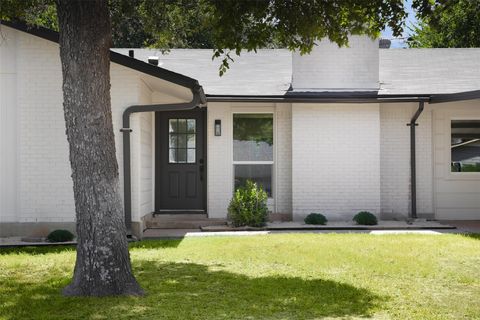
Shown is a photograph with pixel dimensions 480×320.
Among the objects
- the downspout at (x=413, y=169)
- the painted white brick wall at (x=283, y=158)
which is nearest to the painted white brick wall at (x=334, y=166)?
the painted white brick wall at (x=283, y=158)

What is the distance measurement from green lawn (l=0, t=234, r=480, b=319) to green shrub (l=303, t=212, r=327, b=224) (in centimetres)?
202

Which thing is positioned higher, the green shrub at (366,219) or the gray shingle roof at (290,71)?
the gray shingle roof at (290,71)

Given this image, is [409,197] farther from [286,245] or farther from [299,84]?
[286,245]

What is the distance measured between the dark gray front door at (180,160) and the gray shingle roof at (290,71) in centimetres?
97

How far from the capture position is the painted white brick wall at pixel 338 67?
14.6 m

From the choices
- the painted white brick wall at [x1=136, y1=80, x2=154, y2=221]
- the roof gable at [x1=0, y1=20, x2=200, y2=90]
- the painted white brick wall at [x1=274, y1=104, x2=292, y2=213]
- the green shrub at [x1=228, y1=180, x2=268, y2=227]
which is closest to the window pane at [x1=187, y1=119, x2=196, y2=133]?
the painted white brick wall at [x1=136, y1=80, x2=154, y2=221]

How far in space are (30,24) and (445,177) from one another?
9.22 meters

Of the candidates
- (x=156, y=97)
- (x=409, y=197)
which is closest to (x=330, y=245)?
(x=409, y=197)

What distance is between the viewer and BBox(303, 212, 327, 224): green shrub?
45.0 ft

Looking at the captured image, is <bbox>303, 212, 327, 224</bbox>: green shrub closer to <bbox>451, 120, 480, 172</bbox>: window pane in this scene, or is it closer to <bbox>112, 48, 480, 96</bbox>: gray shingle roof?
<bbox>112, 48, 480, 96</bbox>: gray shingle roof

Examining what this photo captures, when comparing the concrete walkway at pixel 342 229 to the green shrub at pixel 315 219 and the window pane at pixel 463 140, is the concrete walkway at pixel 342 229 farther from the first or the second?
the window pane at pixel 463 140

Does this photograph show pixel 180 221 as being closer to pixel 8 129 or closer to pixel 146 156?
pixel 146 156

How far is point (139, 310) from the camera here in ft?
21.0

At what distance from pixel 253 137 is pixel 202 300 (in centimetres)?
806
